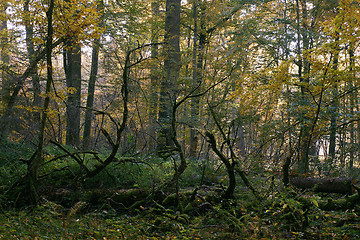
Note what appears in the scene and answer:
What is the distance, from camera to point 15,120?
8.17 m

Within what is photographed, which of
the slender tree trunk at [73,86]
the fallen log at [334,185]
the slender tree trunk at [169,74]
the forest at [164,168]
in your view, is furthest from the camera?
the slender tree trunk at [73,86]

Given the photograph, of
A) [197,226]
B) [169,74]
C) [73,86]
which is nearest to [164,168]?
[197,226]

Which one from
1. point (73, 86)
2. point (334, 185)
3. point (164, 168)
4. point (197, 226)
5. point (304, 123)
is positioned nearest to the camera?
point (197, 226)

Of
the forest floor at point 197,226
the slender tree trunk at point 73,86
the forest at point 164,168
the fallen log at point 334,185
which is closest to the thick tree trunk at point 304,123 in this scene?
the forest at point 164,168

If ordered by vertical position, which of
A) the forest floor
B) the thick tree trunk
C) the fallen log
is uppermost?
the thick tree trunk

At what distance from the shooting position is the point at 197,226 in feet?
14.9

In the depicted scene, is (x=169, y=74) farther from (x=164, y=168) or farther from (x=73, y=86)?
(x=164, y=168)

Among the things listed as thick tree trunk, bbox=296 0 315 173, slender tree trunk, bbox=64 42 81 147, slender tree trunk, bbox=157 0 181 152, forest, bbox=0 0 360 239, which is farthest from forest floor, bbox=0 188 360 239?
slender tree trunk, bbox=64 42 81 147

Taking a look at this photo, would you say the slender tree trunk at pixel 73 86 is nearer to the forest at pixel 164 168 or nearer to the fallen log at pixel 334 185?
the forest at pixel 164 168

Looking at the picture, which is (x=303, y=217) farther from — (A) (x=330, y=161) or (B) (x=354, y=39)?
(A) (x=330, y=161)

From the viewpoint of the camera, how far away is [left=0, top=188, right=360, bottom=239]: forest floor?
3875 millimetres

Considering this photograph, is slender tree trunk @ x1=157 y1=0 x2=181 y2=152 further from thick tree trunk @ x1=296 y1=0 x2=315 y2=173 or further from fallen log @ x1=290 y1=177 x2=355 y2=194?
fallen log @ x1=290 y1=177 x2=355 y2=194

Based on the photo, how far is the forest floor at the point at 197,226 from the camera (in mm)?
3875

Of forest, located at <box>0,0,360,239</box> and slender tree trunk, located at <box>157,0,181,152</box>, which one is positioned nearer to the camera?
forest, located at <box>0,0,360,239</box>
